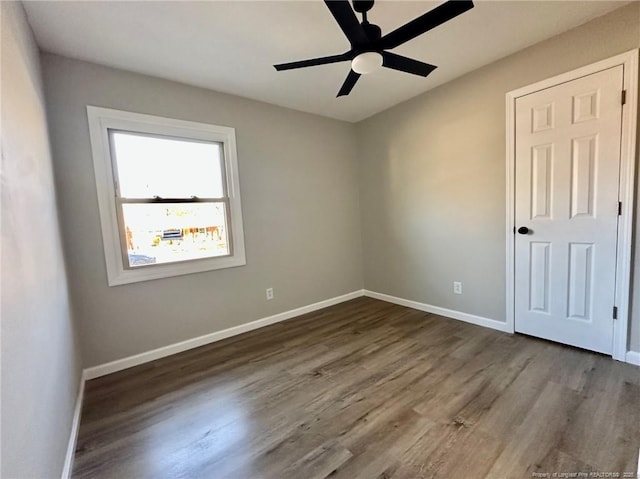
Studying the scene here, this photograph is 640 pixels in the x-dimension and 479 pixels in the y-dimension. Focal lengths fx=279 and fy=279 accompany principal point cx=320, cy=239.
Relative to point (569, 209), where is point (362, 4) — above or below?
above

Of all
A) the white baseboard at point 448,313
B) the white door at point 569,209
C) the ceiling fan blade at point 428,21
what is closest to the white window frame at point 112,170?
the ceiling fan blade at point 428,21

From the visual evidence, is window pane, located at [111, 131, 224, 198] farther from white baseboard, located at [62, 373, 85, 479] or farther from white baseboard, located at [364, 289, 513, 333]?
white baseboard, located at [364, 289, 513, 333]

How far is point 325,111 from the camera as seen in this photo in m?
3.55

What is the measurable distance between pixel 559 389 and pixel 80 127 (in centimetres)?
399

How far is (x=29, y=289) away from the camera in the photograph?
45.8 inches

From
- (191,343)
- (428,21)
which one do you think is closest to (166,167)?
(191,343)

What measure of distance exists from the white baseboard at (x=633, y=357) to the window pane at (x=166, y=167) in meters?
3.74

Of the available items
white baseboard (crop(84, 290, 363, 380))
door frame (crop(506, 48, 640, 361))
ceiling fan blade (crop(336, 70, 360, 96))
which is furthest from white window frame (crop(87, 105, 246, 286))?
door frame (crop(506, 48, 640, 361))

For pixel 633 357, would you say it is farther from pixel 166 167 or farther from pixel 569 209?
pixel 166 167

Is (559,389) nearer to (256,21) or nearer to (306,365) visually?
(306,365)

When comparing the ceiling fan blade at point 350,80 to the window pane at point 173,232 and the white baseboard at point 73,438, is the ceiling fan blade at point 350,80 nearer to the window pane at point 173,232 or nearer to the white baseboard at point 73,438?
the window pane at point 173,232

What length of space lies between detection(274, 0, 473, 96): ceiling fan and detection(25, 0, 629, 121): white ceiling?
42 cm

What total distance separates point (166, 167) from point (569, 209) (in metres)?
3.55

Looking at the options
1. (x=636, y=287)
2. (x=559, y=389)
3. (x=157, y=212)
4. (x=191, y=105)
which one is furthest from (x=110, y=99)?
(x=636, y=287)
